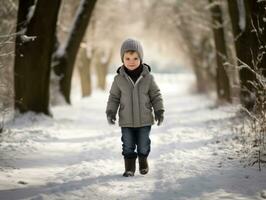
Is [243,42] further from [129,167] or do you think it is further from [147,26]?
[147,26]

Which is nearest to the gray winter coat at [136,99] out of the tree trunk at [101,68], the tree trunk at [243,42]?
the tree trunk at [243,42]

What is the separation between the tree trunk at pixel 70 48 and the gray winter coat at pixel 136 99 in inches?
302

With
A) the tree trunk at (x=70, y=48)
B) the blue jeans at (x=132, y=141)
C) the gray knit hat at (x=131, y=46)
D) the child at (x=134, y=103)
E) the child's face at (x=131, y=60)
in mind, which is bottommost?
the blue jeans at (x=132, y=141)

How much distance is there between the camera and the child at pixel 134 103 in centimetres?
588

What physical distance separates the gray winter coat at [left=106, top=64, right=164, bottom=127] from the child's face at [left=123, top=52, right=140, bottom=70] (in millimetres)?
113

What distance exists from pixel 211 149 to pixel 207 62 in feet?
54.7

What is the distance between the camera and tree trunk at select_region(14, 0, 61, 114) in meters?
10.2

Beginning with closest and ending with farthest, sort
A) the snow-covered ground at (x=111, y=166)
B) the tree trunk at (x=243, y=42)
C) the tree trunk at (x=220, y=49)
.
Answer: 1. the snow-covered ground at (x=111, y=166)
2. the tree trunk at (x=243, y=42)
3. the tree trunk at (x=220, y=49)

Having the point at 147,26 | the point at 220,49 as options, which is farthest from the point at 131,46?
the point at 147,26

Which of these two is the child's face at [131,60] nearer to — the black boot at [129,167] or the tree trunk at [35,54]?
the black boot at [129,167]

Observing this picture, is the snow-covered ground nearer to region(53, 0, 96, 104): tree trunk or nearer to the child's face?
the child's face

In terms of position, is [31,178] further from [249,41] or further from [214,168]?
[249,41]

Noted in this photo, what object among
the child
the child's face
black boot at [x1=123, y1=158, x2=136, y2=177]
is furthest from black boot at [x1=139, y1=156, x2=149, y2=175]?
the child's face

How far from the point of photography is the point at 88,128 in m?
11.0
